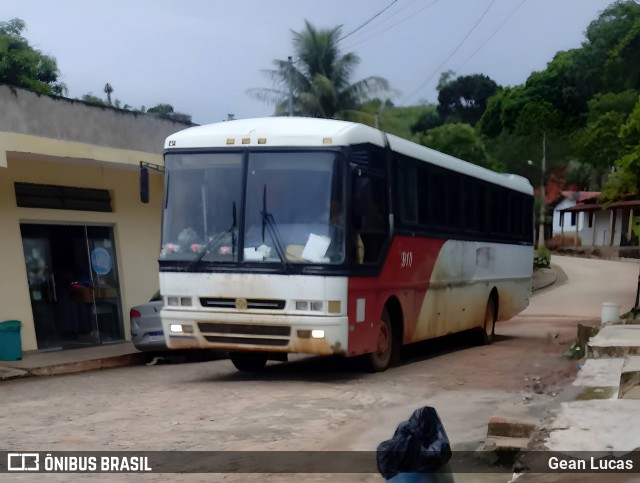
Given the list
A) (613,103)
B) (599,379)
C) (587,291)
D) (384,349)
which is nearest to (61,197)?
(384,349)

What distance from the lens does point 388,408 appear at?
8992 millimetres

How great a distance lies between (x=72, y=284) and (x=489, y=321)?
27.7 feet

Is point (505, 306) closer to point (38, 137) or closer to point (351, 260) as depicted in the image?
point (351, 260)

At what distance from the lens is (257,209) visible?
34.3 ft

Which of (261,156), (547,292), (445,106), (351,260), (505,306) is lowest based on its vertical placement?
(547,292)

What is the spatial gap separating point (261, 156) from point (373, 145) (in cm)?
155

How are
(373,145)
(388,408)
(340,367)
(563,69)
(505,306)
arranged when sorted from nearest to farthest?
(388,408) < (373,145) < (340,367) < (505,306) < (563,69)

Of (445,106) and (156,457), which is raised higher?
(445,106)

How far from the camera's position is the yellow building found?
15.3m

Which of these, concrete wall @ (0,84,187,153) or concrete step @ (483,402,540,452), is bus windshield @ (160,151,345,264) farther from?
concrete wall @ (0,84,187,153)

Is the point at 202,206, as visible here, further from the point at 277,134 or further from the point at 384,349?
the point at 384,349

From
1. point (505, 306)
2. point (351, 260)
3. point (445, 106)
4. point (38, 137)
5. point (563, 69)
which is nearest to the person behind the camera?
point (351, 260)

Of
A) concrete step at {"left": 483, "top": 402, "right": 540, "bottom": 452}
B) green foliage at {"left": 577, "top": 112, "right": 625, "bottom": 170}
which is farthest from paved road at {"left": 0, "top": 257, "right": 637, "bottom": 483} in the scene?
green foliage at {"left": 577, "top": 112, "right": 625, "bottom": 170}

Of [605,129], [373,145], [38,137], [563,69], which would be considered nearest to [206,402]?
[373,145]
